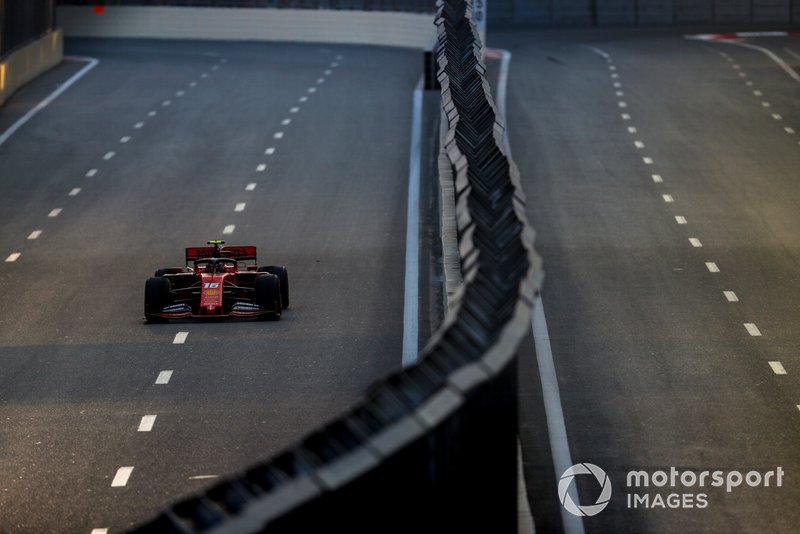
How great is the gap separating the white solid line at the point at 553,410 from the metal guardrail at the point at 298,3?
38.0 metres

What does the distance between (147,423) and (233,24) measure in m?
46.6

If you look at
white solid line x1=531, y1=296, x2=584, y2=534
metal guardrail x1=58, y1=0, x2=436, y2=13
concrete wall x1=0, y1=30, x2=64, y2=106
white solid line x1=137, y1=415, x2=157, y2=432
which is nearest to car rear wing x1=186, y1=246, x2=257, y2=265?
white solid line x1=531, y1=296, x2=584, y2=534

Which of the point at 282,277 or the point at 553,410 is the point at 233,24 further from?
the point at 553,410

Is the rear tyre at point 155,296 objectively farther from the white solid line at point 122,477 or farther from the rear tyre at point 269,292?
the white solid line at point 122,477

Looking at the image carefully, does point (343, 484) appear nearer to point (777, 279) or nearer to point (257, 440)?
point (257, 440)

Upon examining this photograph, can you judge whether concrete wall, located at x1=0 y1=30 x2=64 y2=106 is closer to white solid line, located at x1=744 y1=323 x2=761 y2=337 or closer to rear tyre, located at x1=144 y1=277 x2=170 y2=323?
rear tyre, located at x1=144 y1=277 x2=170 y2=323

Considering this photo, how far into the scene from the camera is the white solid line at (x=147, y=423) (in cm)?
2127

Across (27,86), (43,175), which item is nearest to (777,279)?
(43,175)

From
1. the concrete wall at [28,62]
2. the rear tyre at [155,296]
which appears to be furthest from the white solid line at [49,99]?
the rear tyre at [155,296]

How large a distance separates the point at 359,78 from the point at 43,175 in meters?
16.8

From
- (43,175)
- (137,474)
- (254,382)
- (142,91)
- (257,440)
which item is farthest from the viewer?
(142,91)

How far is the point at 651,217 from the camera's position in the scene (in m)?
35.1

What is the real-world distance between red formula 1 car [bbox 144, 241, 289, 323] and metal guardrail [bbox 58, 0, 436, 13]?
38305 millimetres

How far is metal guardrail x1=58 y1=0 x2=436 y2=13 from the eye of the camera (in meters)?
64.7
